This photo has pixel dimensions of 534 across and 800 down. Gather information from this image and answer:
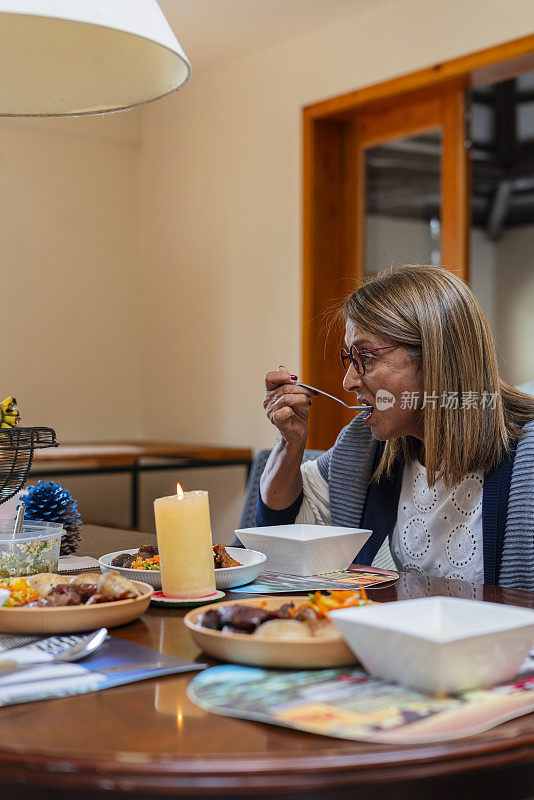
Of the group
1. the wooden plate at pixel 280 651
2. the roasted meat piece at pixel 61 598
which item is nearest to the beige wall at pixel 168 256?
the roasted meat piece at pixel 61 598

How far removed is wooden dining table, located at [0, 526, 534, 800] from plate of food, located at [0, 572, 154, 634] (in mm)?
177

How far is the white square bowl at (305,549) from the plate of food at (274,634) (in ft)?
1.05

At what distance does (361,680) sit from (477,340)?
34.6 inches

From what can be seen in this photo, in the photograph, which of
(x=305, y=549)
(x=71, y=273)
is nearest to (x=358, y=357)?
(x=305, y=549)

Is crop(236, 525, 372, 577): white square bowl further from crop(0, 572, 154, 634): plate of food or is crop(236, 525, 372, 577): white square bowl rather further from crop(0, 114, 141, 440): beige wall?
crop(0, 114, 141, 440): beige wall

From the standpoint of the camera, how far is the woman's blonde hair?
140 centimetres

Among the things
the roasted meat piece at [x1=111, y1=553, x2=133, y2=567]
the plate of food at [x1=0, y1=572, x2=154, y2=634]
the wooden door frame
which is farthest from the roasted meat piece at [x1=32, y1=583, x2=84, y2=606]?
the wooden door frame

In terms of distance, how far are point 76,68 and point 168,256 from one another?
10.5 ft

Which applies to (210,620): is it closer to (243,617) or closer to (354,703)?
(243,617)

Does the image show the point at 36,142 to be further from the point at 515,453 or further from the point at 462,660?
the point at 462,660

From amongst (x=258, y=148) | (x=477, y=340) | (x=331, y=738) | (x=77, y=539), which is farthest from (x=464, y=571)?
(x=258, y=148)

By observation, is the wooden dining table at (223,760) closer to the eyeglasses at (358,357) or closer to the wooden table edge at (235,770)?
the wooden table edge at (235,770)

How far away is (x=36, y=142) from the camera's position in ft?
13.8

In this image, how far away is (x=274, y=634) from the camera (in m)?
0.69
